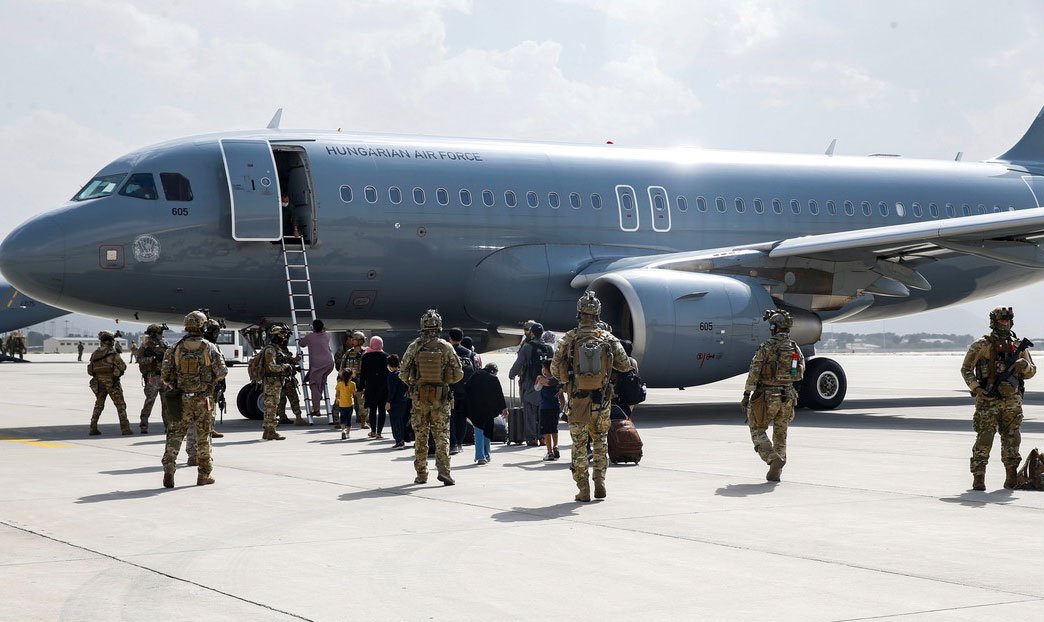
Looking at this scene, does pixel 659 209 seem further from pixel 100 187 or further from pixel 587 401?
→ pixel 587 401

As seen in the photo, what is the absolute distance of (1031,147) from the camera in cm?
2759

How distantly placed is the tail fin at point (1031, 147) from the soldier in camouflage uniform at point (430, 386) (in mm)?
19969

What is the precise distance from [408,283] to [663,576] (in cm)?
1344

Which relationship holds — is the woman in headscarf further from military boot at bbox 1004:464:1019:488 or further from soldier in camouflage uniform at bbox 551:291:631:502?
military boot at bbox 1004:464:1019:488

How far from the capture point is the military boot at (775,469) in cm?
1141

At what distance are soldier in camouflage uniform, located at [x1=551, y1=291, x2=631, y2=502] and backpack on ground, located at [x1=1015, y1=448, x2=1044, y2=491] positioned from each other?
364 cm

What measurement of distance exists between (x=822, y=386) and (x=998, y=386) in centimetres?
1076

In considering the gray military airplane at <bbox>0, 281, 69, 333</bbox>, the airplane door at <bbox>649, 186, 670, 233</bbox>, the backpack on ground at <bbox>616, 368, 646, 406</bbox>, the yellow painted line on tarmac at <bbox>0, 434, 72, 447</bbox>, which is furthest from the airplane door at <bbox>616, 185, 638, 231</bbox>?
the gray military airplane at <bbox>0, 281, 69, 333</bbox>

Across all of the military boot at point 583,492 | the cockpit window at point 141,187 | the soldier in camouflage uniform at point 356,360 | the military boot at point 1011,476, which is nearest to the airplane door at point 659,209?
the soldier in camouflage uniform at point 356,360

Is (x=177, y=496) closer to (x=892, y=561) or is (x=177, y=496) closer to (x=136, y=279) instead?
(x=892, y=561)

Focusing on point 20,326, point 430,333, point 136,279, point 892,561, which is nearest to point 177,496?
point 430,333

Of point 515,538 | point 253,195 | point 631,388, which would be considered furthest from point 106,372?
point 515,538

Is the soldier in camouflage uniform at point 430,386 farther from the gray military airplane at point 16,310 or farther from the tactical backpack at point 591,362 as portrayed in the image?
the gray military airplane at point 16,310

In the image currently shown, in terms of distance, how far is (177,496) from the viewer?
10.6 meters
